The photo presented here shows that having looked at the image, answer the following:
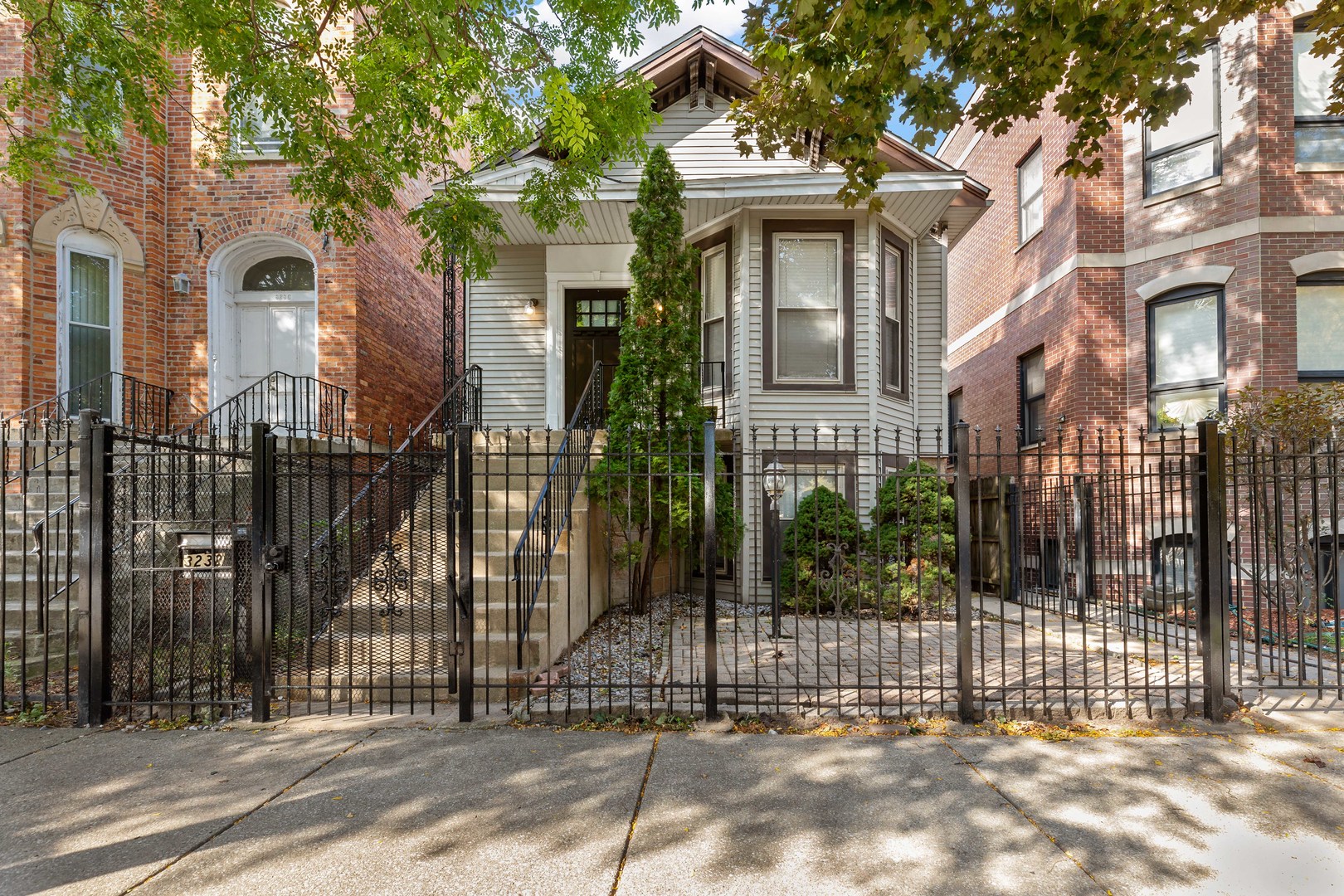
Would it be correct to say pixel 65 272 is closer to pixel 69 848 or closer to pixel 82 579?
pixel 82 579

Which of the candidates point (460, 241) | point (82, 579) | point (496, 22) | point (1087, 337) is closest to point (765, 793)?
point (82, 579)

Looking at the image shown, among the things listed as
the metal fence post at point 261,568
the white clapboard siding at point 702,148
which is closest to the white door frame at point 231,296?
the white clapboard siding at point 702,148

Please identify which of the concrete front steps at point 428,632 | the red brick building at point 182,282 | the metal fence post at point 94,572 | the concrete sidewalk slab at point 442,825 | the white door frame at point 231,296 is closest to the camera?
the concrete sidewalk slab at point 442,825

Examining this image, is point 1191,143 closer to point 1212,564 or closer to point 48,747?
point 1212,564

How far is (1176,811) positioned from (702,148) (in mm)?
9647

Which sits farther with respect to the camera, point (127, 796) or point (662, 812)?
point (127, 796)

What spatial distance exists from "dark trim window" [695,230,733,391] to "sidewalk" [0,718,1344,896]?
6466mm

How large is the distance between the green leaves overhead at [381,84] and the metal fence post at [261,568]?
3.95 m

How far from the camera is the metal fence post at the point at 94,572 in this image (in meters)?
4.77

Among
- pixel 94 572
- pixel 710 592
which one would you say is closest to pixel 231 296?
pixel 94 572

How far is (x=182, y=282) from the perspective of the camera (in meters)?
10.4

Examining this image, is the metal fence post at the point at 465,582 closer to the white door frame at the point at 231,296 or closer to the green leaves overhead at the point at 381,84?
the green leaves overhead at the point at 381,84

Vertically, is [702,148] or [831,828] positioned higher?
[702,148]

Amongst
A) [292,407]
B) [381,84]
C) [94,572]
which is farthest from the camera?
[292,407]
